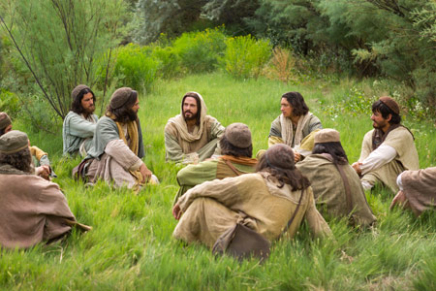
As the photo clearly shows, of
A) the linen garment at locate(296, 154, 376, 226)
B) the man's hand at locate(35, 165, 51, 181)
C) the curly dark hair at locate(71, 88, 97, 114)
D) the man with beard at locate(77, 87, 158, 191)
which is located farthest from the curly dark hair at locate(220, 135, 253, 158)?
the curly dark hair at locate(71, 88, 97, 114)

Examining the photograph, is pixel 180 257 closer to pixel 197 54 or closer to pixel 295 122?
pixel 295 122

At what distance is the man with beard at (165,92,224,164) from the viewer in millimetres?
7676

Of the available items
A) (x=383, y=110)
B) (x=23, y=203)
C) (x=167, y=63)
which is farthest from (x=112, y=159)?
(x=167, y=63)

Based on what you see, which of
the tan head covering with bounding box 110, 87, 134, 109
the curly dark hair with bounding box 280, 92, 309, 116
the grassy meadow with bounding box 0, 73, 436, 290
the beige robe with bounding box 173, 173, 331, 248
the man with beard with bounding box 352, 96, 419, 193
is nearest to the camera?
the grassy meadow with bounding box 0, 73, 436, 290

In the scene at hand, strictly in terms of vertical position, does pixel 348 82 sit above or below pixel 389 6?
below

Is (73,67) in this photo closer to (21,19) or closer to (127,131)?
(21,19)

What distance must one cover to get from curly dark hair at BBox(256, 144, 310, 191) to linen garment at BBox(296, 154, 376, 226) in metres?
0.72

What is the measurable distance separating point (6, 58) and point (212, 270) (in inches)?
342

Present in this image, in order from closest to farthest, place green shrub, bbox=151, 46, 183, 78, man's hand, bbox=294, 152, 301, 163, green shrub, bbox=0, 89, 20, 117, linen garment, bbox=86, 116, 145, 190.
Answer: linen garment, bbox=86, 116, 145, 190 < man's hand, bbox=294, 152, 301, 163 < green shrub, bbox=0, 89, 20, 117 < green shrub, bbox=151, 46, 183, 78

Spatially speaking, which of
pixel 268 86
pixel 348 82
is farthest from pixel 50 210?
pixel 348 82

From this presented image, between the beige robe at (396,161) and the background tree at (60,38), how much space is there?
5.10 meters

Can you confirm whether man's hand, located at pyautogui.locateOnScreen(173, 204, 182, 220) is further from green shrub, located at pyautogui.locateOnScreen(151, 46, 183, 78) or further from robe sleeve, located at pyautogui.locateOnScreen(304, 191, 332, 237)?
green shrub, located at pyautogui.locateOnScreen(151, 46, 183, 78)

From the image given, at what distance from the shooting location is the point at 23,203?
4.51 meters

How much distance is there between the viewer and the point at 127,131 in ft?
23.6
